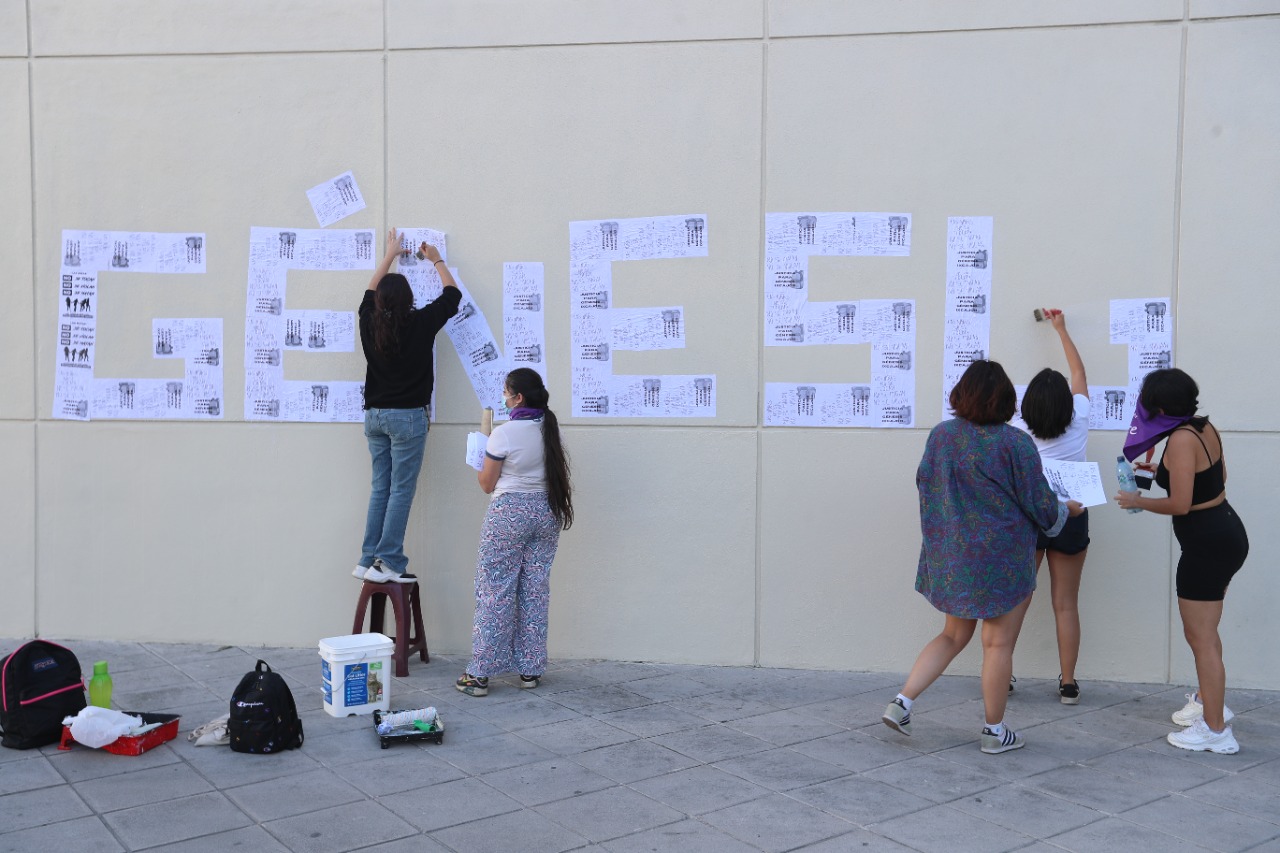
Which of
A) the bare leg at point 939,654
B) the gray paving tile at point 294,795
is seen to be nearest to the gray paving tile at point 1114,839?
the bare leg at point 939,654

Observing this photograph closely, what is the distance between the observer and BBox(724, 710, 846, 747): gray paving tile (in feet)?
16.9

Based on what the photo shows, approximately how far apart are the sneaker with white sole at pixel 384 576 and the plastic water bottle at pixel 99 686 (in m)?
1.42

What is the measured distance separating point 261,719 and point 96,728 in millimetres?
699

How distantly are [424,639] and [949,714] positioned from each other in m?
2.88

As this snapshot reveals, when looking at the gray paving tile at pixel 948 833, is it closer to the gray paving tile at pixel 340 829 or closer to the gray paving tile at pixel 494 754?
the gray paving tile at pixel 494 754

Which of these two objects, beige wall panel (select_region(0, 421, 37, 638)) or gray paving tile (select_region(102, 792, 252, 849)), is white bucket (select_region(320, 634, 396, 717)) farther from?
beige wall panel (select_region(0, 421, 37, 638))

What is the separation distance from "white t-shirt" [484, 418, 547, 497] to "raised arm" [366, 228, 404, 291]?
1348 millimetres

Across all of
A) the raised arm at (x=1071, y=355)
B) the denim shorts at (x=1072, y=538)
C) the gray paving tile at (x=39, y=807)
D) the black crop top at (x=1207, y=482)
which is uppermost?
the raised arm at (x=1071, y=355)

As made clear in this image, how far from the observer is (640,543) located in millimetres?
6438

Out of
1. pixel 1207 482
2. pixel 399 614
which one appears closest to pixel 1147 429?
pixel 1207 482

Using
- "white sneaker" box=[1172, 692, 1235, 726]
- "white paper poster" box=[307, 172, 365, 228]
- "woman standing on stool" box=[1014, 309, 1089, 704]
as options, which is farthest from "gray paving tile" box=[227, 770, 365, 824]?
"white sneaker" box=[1172, 692, 1235, 726]

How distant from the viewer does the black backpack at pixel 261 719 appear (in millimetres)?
4809

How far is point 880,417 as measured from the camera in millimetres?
6230

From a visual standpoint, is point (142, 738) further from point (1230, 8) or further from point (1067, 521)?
point (1230, 8)
